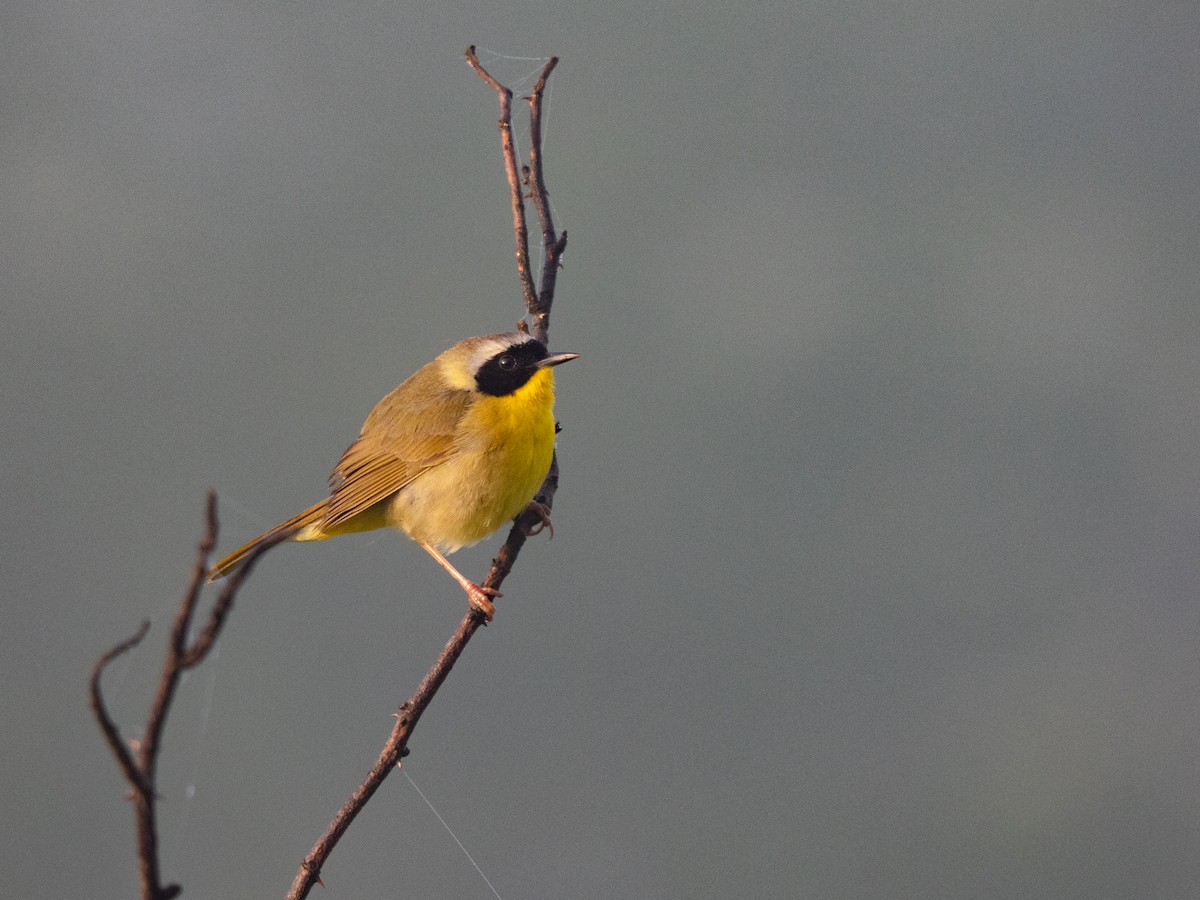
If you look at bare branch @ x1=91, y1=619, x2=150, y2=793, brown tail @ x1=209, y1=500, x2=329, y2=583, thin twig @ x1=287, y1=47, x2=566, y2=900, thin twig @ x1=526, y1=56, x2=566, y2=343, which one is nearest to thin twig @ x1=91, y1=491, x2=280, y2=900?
bare branch @ x1=91, y1=619, x2=150, y2=793

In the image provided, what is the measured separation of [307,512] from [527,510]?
13.6 inches

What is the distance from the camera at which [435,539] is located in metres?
1.77

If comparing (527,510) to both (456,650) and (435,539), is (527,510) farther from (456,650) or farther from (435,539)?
(456,650)

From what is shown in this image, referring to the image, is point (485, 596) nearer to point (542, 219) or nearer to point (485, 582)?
point (485, 582)

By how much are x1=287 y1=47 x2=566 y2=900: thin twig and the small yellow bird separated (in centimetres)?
6

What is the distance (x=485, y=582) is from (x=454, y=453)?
296 mm

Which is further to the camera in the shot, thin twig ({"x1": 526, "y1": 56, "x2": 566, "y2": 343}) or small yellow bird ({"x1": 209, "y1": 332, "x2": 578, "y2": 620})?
small yellow bird ({"x1": 209, "y1": 332, "x2": 578, "y2": 620})

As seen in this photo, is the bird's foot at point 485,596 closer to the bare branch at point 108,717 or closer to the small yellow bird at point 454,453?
the small yellow bird at point 454,453

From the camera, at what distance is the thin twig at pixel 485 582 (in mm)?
955

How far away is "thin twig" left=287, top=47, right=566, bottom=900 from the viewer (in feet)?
3.13

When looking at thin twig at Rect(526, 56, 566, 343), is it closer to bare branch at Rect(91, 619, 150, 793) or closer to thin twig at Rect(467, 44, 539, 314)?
thin twig at Rect(467, 44, 539, 314)

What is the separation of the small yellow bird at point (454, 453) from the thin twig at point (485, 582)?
6 cm

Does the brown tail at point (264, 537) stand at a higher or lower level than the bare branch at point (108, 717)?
lower

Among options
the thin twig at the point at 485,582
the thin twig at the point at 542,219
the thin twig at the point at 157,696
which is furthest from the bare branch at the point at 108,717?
the thin twig at the point at 542,219
